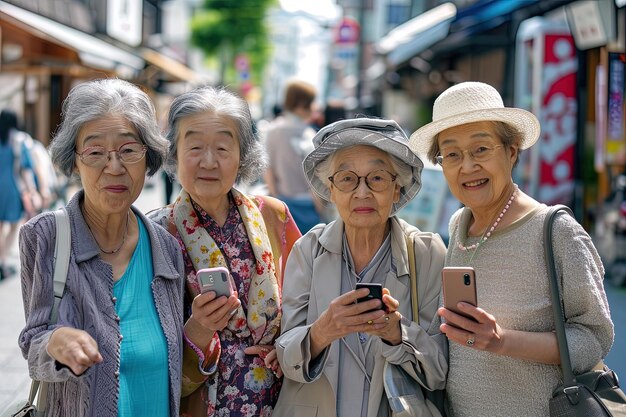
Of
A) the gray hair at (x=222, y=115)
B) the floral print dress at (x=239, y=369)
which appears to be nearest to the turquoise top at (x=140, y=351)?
the floral print dress at (x=239, y=369)

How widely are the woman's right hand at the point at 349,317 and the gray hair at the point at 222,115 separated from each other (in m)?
0.80

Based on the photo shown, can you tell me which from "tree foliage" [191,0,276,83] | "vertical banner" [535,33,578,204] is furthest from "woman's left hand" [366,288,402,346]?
"tree foliage" [191,0,276,83]

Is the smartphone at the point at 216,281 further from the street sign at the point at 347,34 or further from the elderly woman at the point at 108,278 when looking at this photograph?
the street sign at the point at 347,34

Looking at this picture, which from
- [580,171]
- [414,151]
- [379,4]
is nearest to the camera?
[414,151]

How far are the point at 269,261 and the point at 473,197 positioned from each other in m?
0.79

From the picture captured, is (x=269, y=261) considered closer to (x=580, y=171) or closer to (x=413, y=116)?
(x=580, y=171)

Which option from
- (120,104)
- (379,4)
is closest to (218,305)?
(120,104)

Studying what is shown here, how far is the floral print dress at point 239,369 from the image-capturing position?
274 centimetres

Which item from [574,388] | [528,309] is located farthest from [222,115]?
[574,388]

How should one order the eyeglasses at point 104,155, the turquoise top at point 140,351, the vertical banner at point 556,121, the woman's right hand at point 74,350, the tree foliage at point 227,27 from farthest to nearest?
the tree foliage at point 227,27 < the vertical banner at point 556,121 < the eyeglasses at point 104,155 < the turquoise top at point 140,351 < the woman's right hand at point 74,350

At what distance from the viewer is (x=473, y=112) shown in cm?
258

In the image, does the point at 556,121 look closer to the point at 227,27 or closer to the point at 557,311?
the point at 557,311

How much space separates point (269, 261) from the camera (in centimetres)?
289

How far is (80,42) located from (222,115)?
45.6ft
